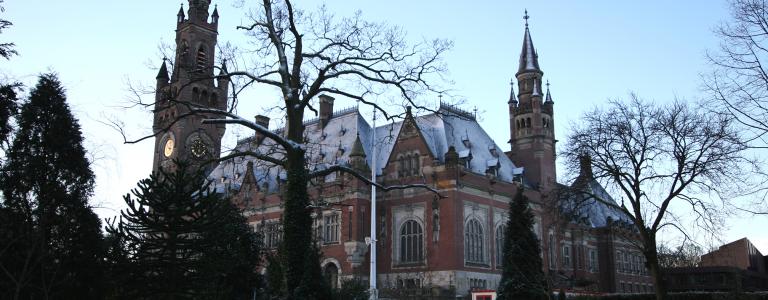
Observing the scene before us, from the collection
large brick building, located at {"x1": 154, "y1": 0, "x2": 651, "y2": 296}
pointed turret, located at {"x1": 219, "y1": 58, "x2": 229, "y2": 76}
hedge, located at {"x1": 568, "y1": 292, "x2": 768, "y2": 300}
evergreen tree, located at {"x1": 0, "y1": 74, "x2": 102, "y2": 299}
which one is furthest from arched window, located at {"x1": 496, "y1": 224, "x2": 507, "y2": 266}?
evergreen tree, located at {"x1": 0, "y1": 74, "x2": 102, "y2": 299}

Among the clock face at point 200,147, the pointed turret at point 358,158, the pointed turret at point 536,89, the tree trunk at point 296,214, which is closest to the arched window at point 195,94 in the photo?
the pointed turret at point 358,158

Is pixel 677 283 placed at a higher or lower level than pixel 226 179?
lower

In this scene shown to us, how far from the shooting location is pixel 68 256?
20312 millimetres

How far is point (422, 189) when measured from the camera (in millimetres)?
51594

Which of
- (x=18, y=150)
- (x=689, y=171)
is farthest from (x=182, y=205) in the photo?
(x=689, y=171)

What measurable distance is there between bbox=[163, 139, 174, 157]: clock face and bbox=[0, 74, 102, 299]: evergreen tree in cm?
4269

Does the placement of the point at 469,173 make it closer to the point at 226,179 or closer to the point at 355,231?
the point at 355,231

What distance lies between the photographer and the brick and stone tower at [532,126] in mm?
60156

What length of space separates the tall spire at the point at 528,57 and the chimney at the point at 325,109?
56.0ft

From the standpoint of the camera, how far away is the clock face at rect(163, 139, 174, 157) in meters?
65.1

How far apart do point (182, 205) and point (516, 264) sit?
55.4 ft

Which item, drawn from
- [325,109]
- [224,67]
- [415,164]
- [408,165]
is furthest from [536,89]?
[224,67]

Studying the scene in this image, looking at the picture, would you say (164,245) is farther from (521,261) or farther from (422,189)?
(422,189)

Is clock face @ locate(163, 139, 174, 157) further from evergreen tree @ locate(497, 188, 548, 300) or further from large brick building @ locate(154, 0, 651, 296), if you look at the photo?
evergreen tree @ locate(497, 188, 548, 300)
